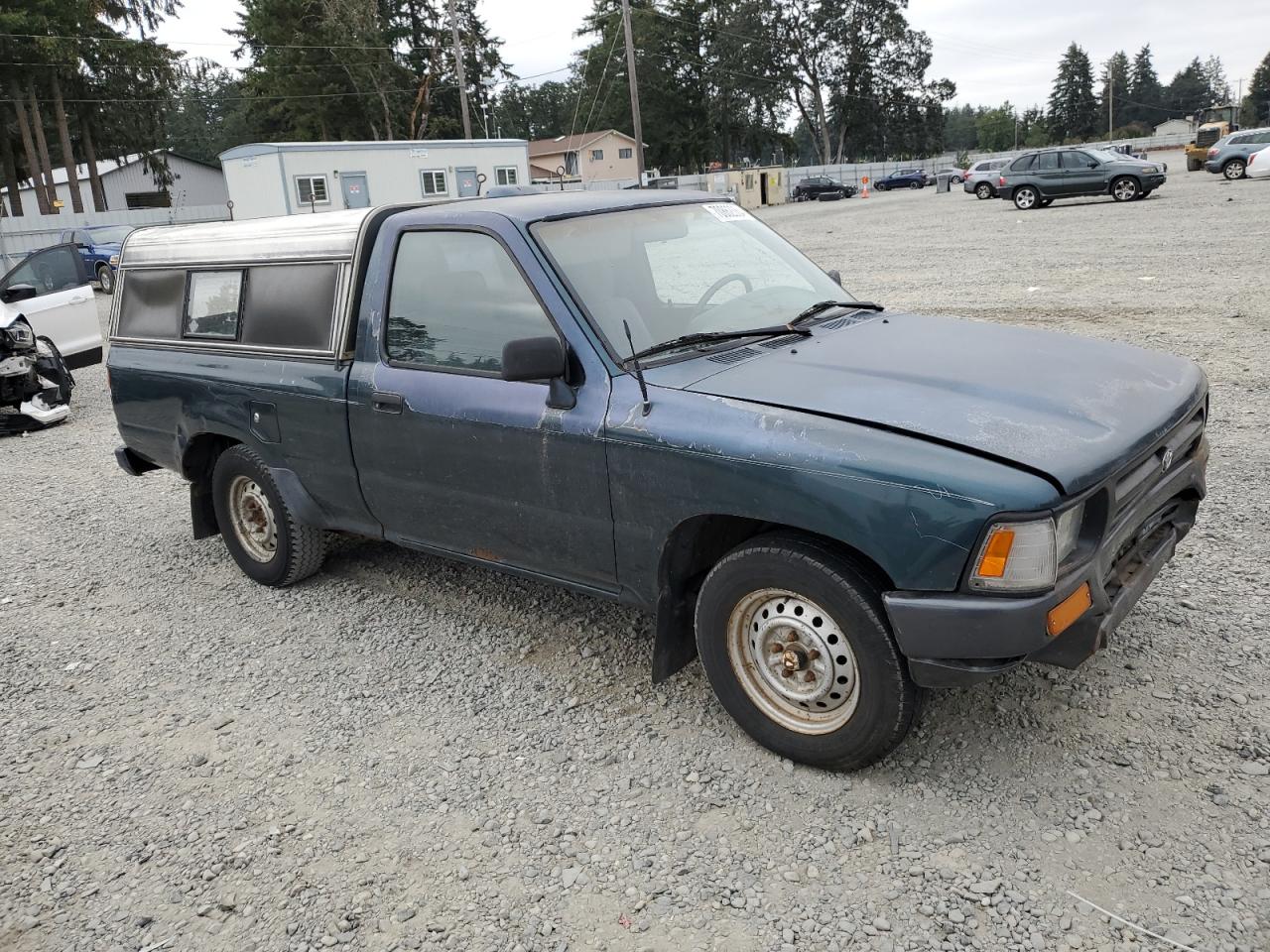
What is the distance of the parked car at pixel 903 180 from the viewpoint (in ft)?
197

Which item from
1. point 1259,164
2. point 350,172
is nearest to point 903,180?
point 1259,164

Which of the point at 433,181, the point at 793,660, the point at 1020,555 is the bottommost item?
the point at 793,660

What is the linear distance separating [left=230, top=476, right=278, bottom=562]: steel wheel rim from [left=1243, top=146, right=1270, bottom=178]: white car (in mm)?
30305

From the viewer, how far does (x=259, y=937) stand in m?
2.74

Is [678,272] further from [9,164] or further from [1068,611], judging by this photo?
[9,164]

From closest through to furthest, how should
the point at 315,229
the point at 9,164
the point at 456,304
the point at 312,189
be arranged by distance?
the point at 456,304, the point at 315,229, the point at 312,189, the point at 9,164

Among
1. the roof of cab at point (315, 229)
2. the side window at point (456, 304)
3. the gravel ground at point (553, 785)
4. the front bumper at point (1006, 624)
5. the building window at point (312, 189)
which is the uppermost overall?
the building window at point (312, 189)

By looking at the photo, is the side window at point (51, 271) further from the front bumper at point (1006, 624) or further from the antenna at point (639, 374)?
the front bumper at point (1006, 624)

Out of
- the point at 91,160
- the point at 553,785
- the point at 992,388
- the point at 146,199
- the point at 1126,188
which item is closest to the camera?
the point at 992,388

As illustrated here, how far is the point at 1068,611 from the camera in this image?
2.76 metres

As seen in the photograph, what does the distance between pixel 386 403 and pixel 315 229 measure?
0.99 meters

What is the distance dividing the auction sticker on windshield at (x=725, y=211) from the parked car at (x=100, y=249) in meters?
23.3

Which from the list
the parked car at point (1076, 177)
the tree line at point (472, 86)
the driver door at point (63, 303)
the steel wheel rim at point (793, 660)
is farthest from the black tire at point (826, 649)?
the tree line at point (472, 86)

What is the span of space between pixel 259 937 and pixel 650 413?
1.94 metres
